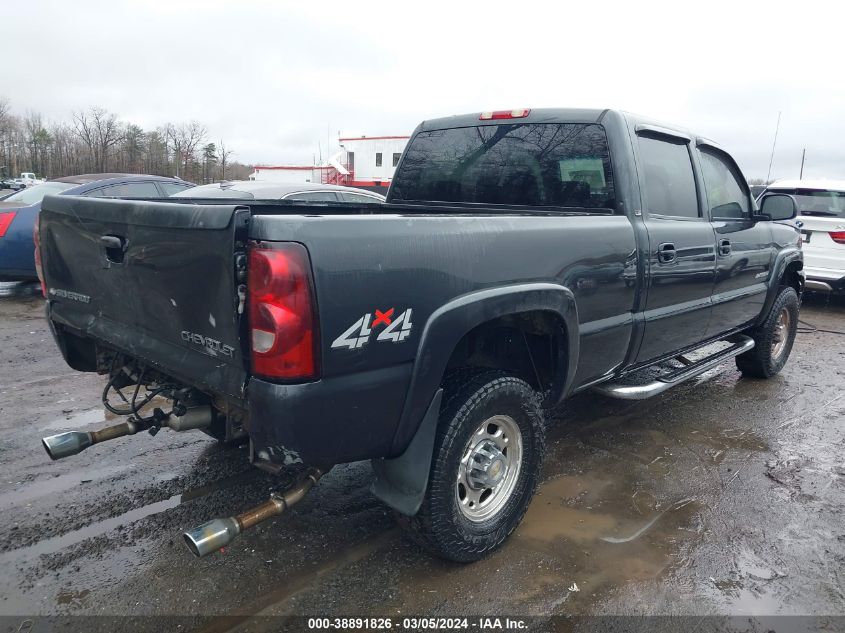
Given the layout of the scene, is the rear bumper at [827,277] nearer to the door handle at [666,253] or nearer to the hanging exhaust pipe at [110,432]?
the door handle at [666,253]

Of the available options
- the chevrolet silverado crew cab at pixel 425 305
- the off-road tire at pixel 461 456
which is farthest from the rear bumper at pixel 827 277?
the off-road tire at pixel 461 456

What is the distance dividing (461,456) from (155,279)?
142cm

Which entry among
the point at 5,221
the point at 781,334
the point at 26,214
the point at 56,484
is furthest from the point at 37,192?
the point at 781,334

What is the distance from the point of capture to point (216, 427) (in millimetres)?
2672

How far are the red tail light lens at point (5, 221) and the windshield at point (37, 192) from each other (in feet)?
1.46

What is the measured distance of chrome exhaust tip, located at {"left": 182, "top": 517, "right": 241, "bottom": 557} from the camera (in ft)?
6.63

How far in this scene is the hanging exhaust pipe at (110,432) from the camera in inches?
98.8

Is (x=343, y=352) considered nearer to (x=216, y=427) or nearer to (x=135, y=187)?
(x=216, y=427)

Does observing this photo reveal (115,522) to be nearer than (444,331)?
No

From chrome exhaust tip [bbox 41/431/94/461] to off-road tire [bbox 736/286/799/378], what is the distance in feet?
17.3

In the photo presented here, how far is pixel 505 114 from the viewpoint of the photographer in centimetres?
383

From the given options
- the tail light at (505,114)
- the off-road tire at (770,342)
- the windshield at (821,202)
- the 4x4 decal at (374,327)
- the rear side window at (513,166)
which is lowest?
the off-road tire at (770,342)

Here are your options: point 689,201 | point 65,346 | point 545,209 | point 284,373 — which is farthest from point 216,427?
point 689,201

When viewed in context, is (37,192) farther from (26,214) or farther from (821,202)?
(821,202)
